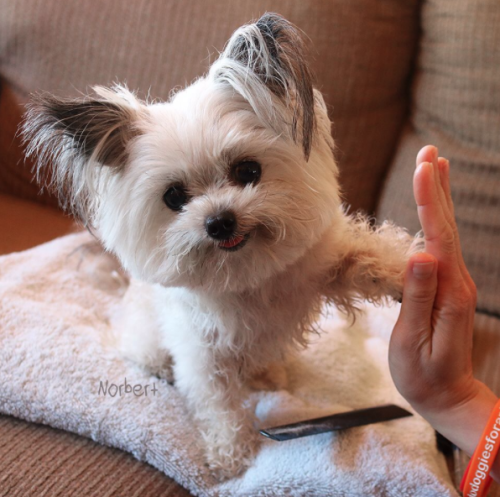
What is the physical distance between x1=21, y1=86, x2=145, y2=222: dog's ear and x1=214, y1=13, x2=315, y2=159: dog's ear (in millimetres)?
237

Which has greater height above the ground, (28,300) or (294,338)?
(294,338)

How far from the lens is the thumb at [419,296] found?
84 cm

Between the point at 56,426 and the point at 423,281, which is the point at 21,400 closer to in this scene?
the point at 56,426

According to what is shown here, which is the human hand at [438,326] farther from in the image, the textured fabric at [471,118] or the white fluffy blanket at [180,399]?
the textured fabric at [471,118]

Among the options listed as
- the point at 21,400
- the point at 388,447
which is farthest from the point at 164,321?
the point at 388,447

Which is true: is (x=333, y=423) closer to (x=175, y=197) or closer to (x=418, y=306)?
(x=418, y=306)

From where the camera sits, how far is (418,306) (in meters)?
0.88

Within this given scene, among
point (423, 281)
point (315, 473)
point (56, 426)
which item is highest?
point (423, 281)

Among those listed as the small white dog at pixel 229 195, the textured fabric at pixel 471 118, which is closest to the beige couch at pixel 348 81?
the textured fabric at pixel 471 118

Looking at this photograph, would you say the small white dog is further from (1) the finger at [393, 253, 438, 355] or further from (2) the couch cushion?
(2) the couch cushion

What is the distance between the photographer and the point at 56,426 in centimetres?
117

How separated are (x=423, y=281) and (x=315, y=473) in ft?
1.61

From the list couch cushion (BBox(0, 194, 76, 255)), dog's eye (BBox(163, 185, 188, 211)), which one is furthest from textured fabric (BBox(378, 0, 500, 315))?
couch cushion (BBox(0, 194, 76, 255))

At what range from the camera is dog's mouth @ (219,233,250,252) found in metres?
0.92
